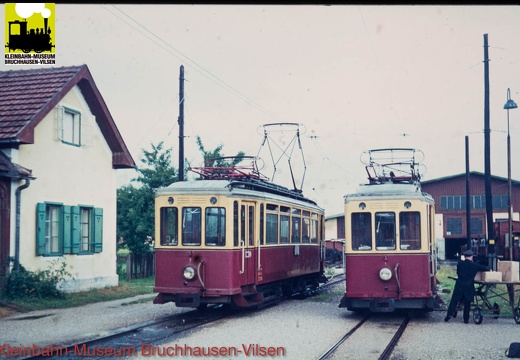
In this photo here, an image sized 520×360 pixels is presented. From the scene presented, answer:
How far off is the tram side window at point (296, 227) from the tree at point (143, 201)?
8.05 meters

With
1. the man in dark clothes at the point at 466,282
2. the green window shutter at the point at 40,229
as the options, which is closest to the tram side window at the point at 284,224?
the man in dark clothes at the point at 466,282

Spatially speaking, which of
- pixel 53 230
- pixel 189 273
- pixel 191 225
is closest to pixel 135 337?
pixel 189 273

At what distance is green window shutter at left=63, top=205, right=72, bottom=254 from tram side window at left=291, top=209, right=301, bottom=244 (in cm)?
651

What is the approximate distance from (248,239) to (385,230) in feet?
9.38

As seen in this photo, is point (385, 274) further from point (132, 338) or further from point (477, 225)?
point (477, 225)

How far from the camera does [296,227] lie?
18203 mm

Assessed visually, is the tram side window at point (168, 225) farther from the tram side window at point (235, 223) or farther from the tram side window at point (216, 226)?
the tram side window at point (235, 223)

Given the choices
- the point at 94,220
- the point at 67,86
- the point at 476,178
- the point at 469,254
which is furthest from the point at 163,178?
the point at 476,178

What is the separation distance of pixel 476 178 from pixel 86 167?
36766mm

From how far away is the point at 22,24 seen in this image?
32.2 ft

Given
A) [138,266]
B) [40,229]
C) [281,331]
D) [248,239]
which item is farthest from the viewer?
[138,266]

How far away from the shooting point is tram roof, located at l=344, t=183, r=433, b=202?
1383 cm

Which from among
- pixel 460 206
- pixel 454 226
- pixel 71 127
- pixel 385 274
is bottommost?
pixel 385 274

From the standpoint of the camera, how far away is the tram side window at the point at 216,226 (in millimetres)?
13727
